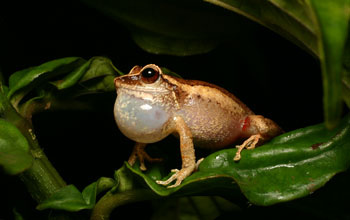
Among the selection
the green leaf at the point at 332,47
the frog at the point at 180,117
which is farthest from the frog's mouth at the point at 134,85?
the green leaf at the point at 332,47

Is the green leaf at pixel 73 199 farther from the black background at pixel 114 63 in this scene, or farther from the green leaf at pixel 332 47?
the green leaf at pixel 332 47

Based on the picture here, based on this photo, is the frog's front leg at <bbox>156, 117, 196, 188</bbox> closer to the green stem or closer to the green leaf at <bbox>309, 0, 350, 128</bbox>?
the green stem

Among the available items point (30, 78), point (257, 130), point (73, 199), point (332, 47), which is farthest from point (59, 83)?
point (332, 47)

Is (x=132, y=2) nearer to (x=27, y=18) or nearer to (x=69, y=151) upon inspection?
(x=27, y=18)

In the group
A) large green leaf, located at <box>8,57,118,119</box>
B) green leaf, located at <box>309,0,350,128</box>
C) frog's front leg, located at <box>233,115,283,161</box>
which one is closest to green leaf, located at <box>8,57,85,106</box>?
large green leaf, located at <box>8,57,118,119</box>

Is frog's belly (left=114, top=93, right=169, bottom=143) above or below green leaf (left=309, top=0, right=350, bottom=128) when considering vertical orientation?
below

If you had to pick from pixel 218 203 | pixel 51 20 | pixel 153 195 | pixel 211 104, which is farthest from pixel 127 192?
pixel 51 20

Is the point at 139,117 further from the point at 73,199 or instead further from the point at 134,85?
the point at 73,199
